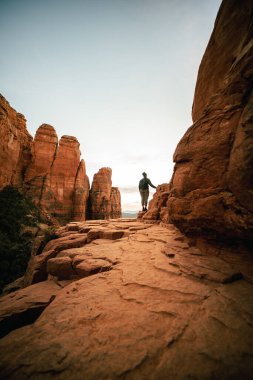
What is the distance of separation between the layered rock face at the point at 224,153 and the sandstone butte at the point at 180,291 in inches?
0.8

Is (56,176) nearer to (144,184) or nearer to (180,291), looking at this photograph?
(144,184)

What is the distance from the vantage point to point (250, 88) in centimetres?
259

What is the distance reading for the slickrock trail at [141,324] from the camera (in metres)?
1.31

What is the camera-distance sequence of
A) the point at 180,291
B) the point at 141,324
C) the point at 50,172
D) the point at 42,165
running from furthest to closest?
the point at 50,172, the point at 42,165, the point at 180,291, the point at 141,324

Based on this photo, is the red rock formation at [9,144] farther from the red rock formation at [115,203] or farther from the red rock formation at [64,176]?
the red rock formation at [115,203]

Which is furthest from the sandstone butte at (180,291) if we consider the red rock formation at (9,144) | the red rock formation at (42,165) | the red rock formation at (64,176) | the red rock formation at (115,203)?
the red rock formation at (115,203)

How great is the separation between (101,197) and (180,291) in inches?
1531

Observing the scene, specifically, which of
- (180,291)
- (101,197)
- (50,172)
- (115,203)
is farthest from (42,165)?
(180,291)

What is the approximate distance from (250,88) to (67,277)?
5.05 m

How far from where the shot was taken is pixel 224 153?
299 centimetres

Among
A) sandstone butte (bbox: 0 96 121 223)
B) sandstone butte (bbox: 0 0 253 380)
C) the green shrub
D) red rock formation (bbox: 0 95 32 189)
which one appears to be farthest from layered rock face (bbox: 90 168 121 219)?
sandstone butte (bbox: 0 0 253 380)

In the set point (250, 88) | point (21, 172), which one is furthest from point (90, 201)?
point (250, 88)

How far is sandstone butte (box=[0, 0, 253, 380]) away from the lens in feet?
4.46

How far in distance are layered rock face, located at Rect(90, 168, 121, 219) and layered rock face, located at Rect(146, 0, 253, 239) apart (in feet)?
117
